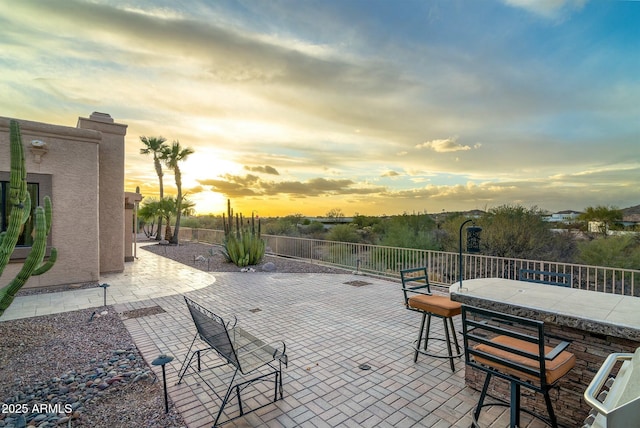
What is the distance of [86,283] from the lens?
7789 mm

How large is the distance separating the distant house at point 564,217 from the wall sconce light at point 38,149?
603 inches

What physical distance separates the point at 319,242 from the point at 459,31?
761 cm

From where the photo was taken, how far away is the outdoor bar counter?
2.24 m

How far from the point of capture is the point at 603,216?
476 inches

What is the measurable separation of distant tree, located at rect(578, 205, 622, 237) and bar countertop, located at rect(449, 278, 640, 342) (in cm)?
1167

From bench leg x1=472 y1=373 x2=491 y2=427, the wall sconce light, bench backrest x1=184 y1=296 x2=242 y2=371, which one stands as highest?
the wall sconce light

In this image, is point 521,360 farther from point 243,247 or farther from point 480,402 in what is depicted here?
point 243,247

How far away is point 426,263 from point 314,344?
503 centimetres

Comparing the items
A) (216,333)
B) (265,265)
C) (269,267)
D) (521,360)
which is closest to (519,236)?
(269,267)

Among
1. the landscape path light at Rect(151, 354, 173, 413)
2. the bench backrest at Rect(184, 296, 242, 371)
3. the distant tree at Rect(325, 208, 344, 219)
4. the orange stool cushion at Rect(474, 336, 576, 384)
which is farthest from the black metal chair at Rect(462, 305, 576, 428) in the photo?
the distant tree at Rect(325, 208, 344, 219)

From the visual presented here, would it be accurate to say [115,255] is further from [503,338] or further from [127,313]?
[503,338]

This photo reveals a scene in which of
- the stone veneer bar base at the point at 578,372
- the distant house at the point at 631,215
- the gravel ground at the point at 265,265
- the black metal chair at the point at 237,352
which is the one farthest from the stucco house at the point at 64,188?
the distant house at the point at 631,215

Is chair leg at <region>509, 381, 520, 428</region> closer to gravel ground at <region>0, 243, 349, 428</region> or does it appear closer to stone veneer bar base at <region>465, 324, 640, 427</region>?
stone veneer bar base at <region>465, 324, 640, 427</region>

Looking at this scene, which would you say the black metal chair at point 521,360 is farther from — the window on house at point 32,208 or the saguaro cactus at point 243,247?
the window on house at point 32,208
